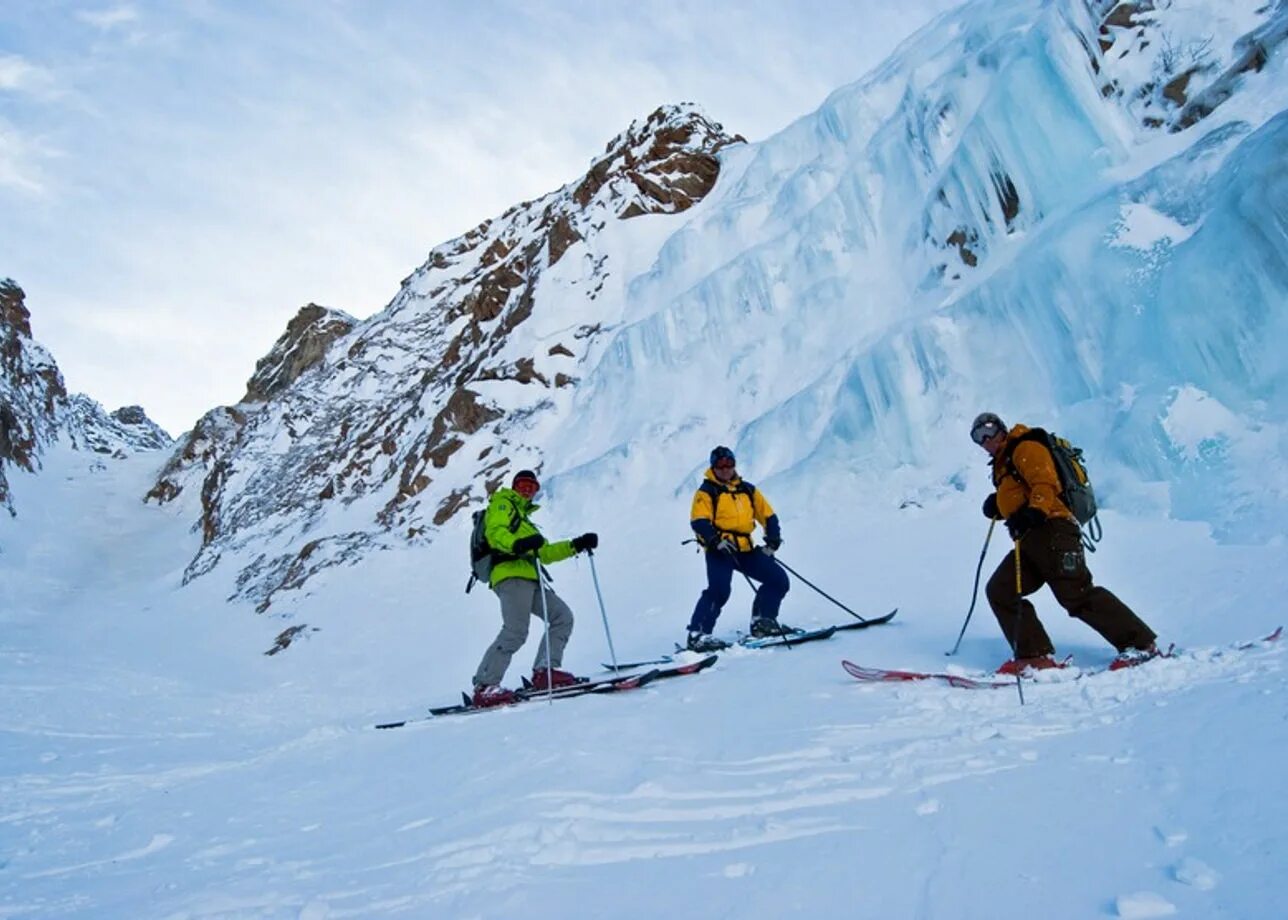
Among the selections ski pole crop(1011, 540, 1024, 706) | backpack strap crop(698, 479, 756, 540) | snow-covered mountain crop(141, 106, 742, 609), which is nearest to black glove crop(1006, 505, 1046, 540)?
ski pole crop(1011, 540, 1024, 706)

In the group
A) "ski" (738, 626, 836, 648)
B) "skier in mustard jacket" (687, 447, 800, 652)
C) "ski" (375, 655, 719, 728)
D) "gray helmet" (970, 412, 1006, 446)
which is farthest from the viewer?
"skier in mustard jacket" (687, 447, 800, 652)

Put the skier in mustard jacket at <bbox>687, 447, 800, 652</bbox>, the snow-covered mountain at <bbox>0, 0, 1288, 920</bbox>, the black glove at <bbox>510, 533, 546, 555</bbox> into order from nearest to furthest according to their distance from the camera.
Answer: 1. the snow-covered mountain at <bbox>0, 0, 1288, 920</bbox>
2. the black glove at <bbox>510, 533, 546, 555</bbox>
3. the skier in mustard jacket at <bbox>687, 447, 800, 652</bbox>

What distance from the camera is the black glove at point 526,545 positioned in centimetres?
665

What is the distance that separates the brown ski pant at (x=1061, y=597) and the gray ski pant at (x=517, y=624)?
132 inches

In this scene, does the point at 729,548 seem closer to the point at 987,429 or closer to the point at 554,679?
the point at 554,679

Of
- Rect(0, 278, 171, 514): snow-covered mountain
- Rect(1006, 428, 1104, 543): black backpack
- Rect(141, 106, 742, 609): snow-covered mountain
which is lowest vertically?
Rect(1006, 428, 1104, 543): black backpack

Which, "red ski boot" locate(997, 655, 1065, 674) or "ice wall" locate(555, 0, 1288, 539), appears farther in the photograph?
"ice wall" locate(555, 0, 1288, 539)

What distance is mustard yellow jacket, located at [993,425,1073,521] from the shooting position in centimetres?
503

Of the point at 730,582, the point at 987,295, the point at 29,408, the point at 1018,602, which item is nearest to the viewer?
the point at 1018,602

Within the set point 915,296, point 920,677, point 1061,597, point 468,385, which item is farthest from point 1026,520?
point 468,385

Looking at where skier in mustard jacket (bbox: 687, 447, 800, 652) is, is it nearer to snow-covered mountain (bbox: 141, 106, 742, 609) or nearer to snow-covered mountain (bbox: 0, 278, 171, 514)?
snow-covered mountain (bbox: 141, 106, 742, 609)

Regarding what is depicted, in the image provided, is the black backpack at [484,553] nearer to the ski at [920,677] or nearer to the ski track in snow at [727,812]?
the ski track in snow at [727,812]

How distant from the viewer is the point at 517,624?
264 inches

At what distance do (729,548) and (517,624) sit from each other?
6.21 feet
